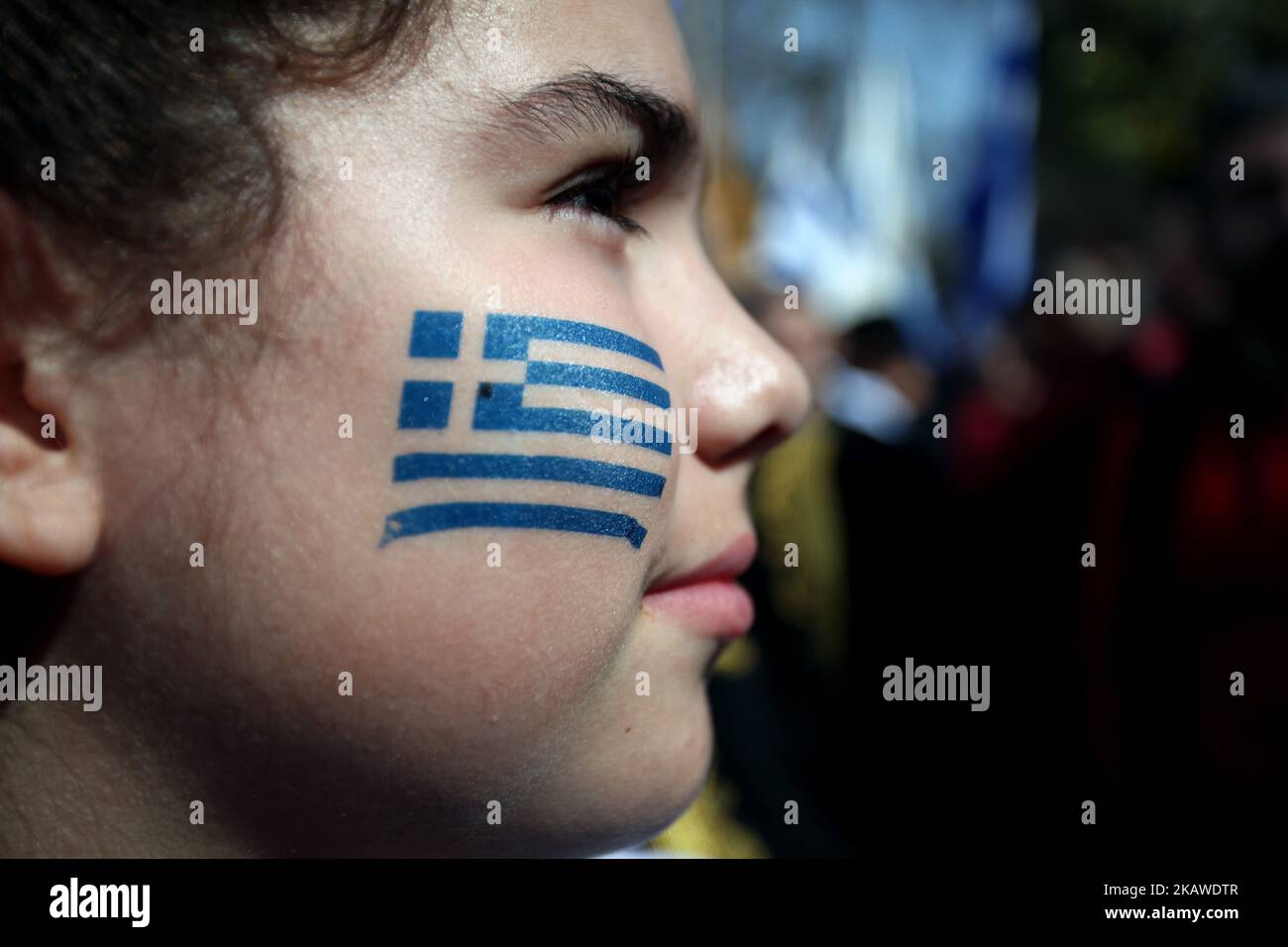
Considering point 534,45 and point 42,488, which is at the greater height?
point 534,45

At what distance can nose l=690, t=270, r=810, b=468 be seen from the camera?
1442mm

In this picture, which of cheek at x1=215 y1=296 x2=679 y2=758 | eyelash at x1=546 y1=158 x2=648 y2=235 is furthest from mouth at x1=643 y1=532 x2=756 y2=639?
eyelash at x1=546 y1=158 x2=648 y2=235

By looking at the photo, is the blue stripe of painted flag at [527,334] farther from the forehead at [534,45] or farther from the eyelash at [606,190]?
the forehead at [534,45]

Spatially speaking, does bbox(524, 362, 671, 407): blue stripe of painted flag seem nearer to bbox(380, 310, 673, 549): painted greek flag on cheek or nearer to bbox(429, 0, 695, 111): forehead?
bbox(380, 310, 673, 549): painted greek flag on cheek

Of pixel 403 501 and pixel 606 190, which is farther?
pixel 606 190

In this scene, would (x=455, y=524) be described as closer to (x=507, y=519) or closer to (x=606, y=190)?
(x=507, y=519)

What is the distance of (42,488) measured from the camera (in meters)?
1.20

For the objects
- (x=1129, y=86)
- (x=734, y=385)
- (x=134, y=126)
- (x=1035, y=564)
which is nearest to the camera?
(x=134, y=126)

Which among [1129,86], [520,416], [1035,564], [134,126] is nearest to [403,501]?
[520,416]

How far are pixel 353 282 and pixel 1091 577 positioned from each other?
11.1 ft

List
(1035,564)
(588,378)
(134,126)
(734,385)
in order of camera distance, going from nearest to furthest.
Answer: (134,126), (588,378), (734,385), (1035,564)

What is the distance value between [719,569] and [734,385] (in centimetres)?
26

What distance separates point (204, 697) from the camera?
1.24 m
